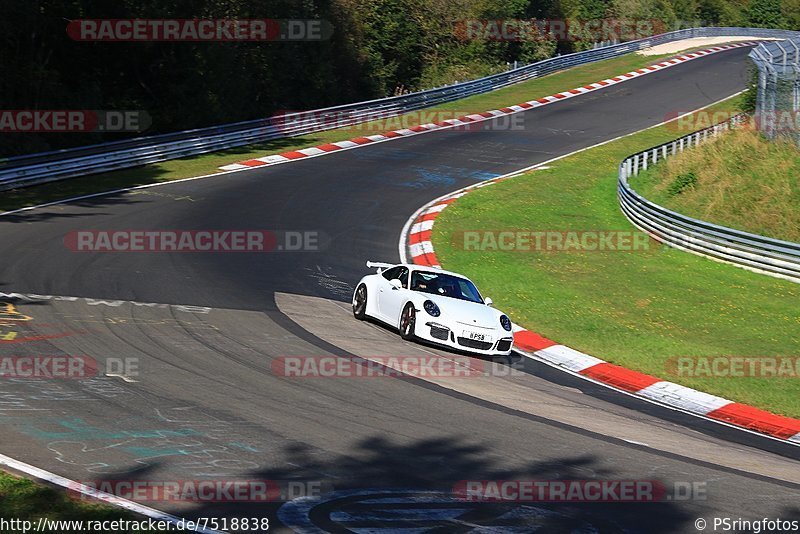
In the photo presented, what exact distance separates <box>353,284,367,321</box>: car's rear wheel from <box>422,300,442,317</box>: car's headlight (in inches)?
61.6

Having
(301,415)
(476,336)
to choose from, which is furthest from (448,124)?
(301,415)

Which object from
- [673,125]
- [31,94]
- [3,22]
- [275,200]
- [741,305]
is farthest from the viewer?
[673,125]

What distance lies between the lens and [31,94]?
34062 mm

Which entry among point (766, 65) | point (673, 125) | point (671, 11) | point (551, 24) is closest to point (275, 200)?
point (766, 65)

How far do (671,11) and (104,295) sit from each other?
6987 centimetres

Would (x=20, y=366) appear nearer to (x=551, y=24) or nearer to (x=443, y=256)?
(x=443, y=256)

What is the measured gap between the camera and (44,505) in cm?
705

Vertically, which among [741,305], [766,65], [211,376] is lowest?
[741,305]

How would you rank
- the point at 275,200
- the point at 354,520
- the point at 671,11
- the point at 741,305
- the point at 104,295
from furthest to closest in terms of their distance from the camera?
the point at 671,11
the point at 275,200
the point at 741,305
the point at 104,295
the point at 354,520
